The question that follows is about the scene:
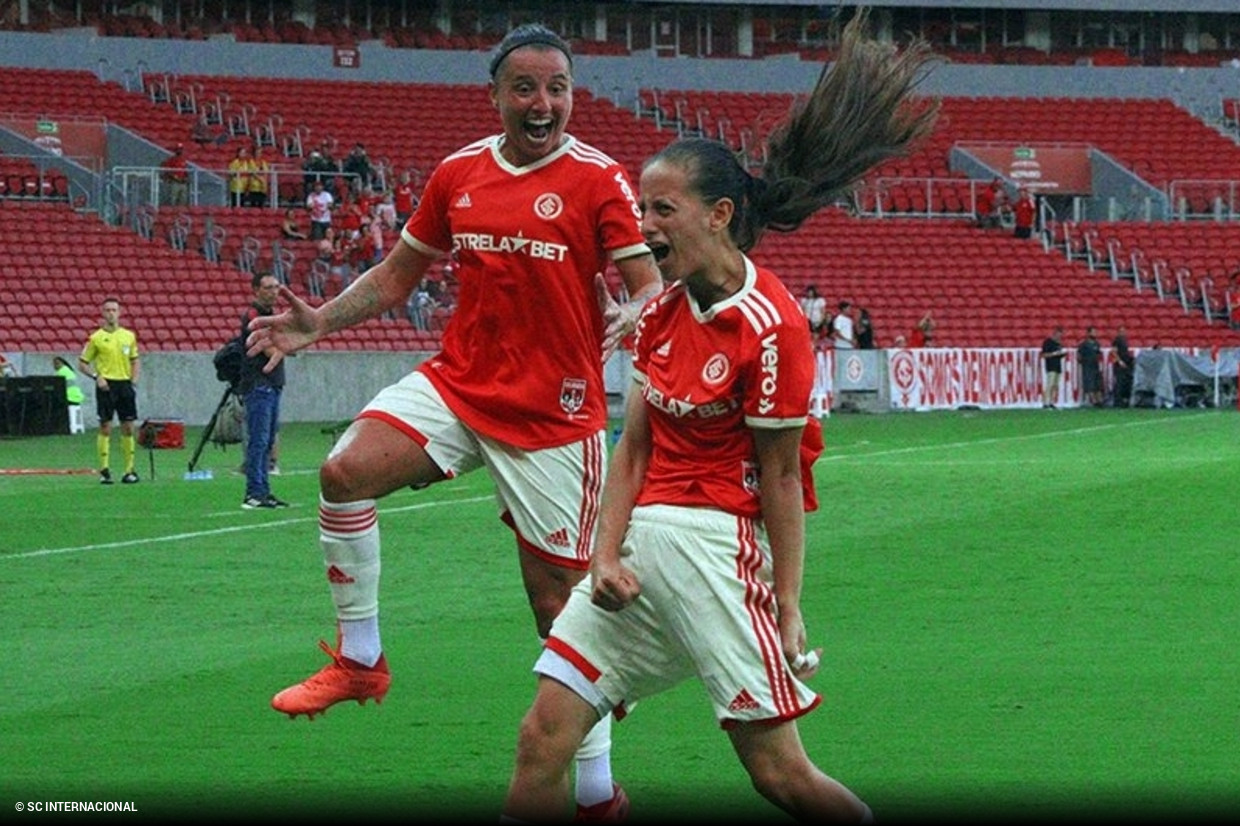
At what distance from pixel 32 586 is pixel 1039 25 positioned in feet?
180

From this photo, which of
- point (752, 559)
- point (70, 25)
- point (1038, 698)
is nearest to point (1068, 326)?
point (70, 25)

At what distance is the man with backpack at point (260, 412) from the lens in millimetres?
20516

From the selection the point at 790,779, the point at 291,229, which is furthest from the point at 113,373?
the point at 790,779

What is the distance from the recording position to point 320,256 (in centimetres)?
4306

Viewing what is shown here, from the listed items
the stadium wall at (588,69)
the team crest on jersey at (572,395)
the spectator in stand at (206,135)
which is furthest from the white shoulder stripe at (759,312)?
the spectator in stand at (206,135)

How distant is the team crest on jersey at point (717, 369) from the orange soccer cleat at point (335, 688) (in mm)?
2291

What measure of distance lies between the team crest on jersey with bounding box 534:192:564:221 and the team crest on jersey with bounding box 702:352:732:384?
2.02 metres

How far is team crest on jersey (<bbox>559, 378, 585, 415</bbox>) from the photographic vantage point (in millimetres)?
8070

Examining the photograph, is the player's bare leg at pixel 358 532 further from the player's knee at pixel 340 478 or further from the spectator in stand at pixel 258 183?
the spectator in stand at pixel 258 183

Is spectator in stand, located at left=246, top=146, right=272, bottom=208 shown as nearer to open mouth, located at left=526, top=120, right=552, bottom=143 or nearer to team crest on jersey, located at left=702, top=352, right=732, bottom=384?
open mouth, located at left=526, top=120, right=552, bottom=143

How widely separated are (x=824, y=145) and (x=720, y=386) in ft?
2.99

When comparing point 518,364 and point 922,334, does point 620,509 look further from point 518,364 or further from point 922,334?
point 922,334

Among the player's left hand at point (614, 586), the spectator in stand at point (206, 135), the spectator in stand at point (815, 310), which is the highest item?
the spectator in stand at point (206, 135)

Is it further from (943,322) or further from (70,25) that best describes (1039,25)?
(70,25)
